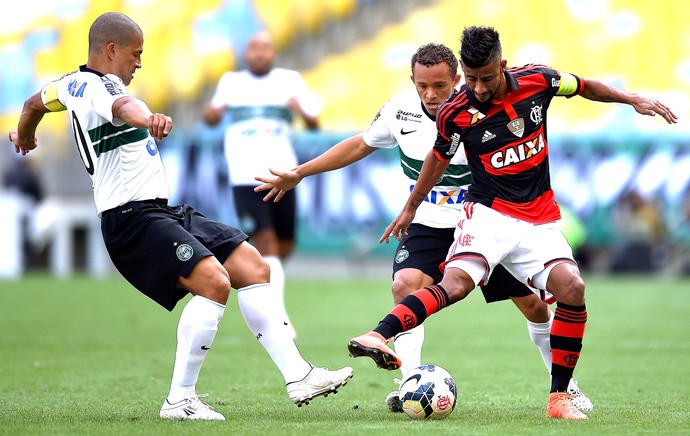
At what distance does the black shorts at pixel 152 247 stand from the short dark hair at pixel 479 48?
164cm

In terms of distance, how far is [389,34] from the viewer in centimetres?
2389

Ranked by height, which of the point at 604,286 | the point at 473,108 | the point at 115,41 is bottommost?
the point at 604,286

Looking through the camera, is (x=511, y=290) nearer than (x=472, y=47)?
No

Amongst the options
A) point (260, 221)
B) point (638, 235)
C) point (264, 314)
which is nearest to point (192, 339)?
point (264, 314)

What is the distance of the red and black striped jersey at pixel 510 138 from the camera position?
219 inches

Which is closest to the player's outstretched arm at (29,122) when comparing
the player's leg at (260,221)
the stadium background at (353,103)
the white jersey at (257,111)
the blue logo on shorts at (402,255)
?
the blue logo on shorts at (402,255)

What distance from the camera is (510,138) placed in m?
5.57

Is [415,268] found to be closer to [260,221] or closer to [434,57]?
[434,57]

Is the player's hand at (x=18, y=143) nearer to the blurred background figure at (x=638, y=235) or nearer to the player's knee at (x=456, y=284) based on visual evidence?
the player's knee at (x=456, y=284)

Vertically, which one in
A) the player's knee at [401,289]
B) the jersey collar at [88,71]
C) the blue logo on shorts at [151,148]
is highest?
the jersey collar at [88,71]

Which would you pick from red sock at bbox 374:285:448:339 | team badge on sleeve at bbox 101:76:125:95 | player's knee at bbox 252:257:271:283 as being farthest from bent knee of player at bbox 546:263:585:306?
team badge on sleeve at bbox 101:76:125:95

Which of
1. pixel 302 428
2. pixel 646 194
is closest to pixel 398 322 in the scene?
pixel 302 428

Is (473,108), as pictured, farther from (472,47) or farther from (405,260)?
(405,260)

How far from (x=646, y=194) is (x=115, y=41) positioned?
17.3 meters
